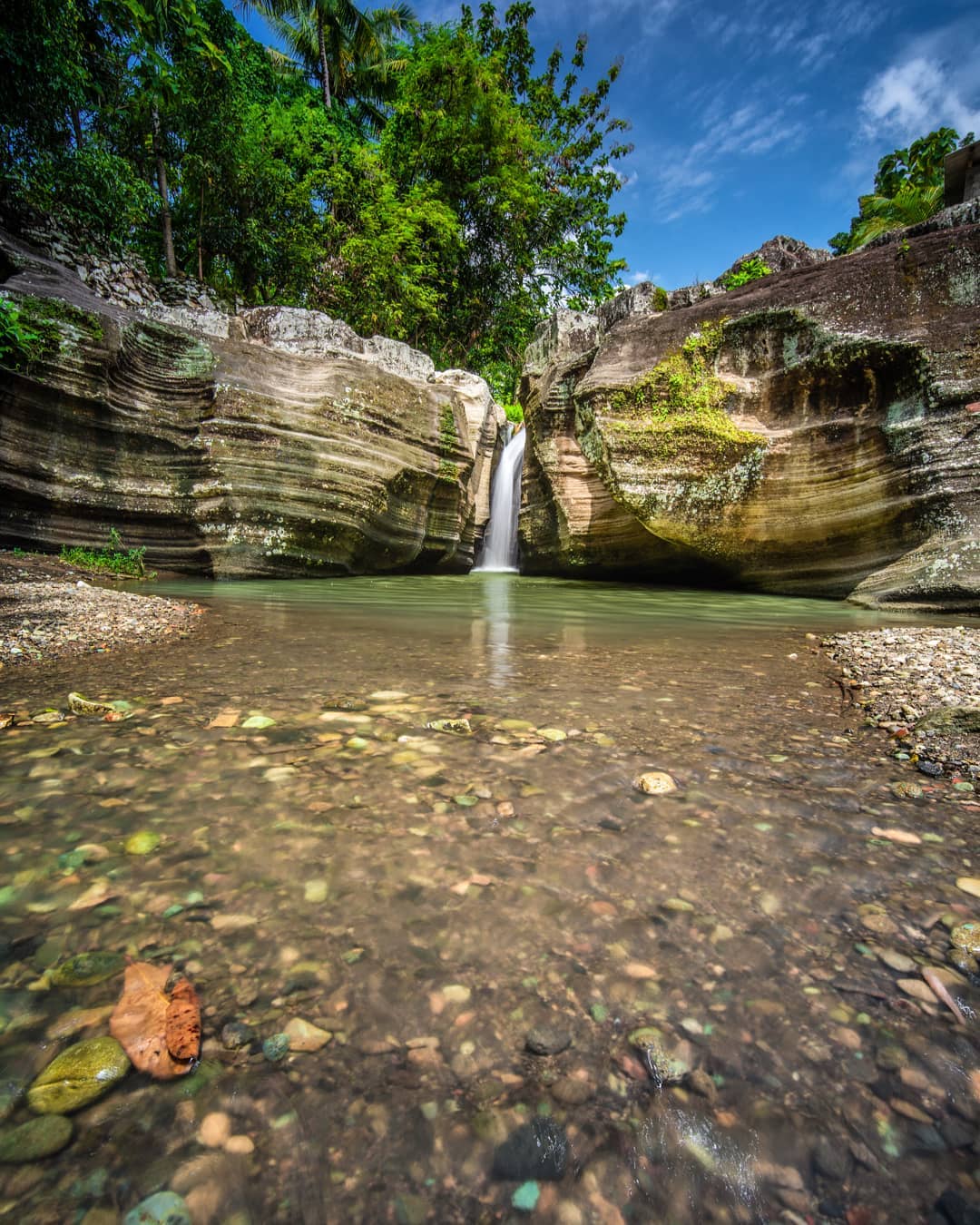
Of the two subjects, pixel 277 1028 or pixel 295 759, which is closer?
pixel 277 1028

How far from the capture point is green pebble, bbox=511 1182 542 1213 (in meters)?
0.74

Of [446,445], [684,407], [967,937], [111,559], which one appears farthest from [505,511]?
[967,937]

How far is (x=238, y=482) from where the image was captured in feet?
30.7

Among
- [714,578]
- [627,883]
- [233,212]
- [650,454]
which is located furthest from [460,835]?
[233,212]

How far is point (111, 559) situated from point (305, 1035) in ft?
31.2

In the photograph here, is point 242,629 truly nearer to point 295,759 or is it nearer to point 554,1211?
point 295,759

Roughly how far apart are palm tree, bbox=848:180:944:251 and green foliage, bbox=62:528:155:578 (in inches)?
812

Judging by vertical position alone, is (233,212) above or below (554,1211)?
above

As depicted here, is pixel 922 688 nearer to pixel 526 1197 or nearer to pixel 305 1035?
pixel 526 1197

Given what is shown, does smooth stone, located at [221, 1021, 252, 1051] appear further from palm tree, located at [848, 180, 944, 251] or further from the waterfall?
palm tree, located at [848, 180, 944, 251]

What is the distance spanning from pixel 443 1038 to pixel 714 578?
10.4 meters

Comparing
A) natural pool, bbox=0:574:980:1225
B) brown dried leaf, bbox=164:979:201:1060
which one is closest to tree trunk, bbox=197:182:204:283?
natural pool, bbox=0:574:980:1225

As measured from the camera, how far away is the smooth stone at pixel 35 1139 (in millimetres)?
758

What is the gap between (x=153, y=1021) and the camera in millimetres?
971
